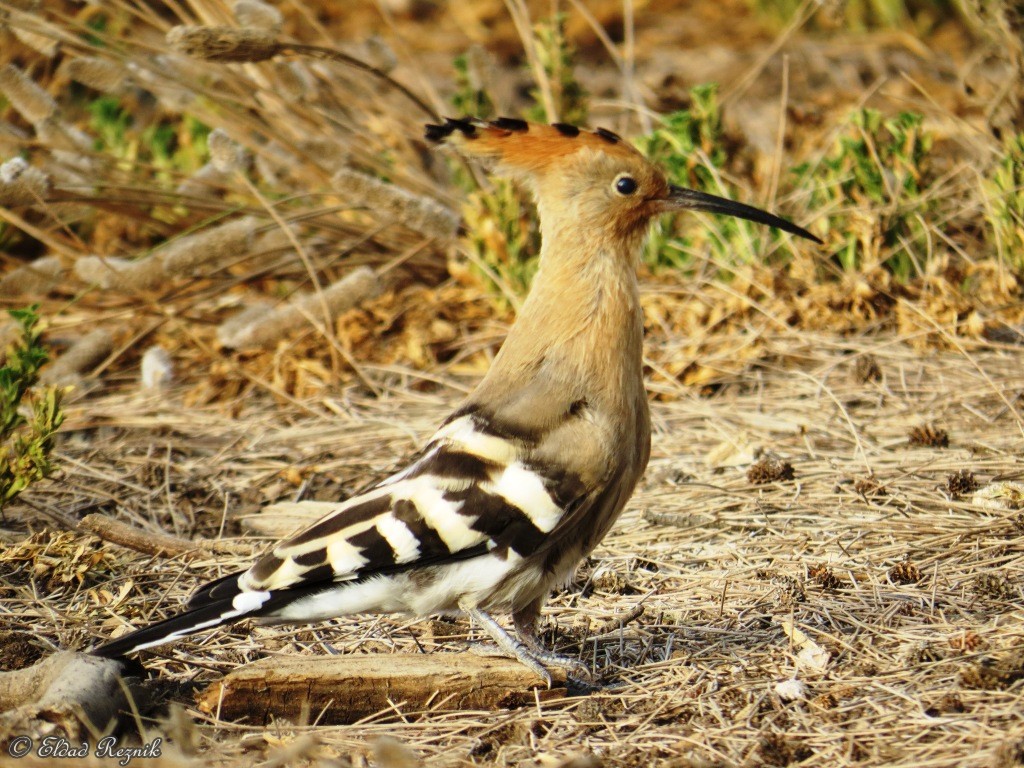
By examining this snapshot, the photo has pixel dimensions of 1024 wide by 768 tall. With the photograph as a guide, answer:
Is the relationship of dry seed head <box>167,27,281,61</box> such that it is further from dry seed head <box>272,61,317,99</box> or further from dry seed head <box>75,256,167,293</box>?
dry seed head <box>75,256,167,293</box>

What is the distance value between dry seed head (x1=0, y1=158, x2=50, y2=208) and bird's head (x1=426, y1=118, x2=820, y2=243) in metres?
1.51

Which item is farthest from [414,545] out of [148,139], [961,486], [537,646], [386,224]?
[148,139]

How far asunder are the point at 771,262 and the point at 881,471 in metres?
1.25

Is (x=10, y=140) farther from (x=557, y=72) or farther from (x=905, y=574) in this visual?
(x=905, y=574)

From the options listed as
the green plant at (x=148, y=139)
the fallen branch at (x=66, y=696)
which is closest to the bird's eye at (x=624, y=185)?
the fallen branch at (x=66, y=696)

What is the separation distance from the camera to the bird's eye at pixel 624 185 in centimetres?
262

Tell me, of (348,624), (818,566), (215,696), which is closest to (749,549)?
(818,566)

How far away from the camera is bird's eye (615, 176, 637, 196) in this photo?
2.62m

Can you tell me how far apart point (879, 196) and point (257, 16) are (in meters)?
2.09

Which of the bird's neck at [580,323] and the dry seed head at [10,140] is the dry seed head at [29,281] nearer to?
the dry seed head at [10,140]

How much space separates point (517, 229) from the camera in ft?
13.6

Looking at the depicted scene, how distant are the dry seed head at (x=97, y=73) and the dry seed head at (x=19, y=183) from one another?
1.41ft

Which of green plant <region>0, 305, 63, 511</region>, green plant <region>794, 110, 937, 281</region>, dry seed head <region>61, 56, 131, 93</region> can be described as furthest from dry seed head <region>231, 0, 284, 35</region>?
green plant <region>794, 110, 937, 281</region>

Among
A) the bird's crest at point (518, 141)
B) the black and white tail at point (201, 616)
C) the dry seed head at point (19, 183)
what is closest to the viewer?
the black and white tail at point (201, 616)
